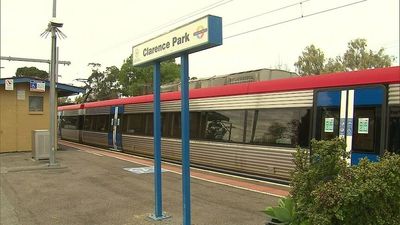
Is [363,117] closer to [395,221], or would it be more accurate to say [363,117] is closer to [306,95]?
[306,95]

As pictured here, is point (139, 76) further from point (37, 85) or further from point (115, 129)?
point (37, 85)

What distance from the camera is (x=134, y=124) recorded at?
20656mm

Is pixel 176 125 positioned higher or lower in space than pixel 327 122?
lower

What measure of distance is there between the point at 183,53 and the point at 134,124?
1458cm

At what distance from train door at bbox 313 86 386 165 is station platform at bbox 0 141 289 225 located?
1.72 metres

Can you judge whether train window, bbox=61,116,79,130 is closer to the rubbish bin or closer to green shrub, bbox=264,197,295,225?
the rubbish bin

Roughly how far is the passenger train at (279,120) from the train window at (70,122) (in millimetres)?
12901

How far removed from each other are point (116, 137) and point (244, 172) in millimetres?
10881

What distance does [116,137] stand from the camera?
2281cm

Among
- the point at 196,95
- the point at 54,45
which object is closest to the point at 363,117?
the point at 196,95

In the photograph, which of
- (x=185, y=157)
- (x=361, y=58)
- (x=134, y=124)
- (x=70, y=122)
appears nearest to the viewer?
(x=185, y=157)

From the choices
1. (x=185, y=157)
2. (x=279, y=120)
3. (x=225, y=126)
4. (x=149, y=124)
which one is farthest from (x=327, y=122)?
(x=149, y=124)

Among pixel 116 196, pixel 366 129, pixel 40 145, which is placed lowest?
pixel 116 196

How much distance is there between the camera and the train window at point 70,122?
31.5 meters
